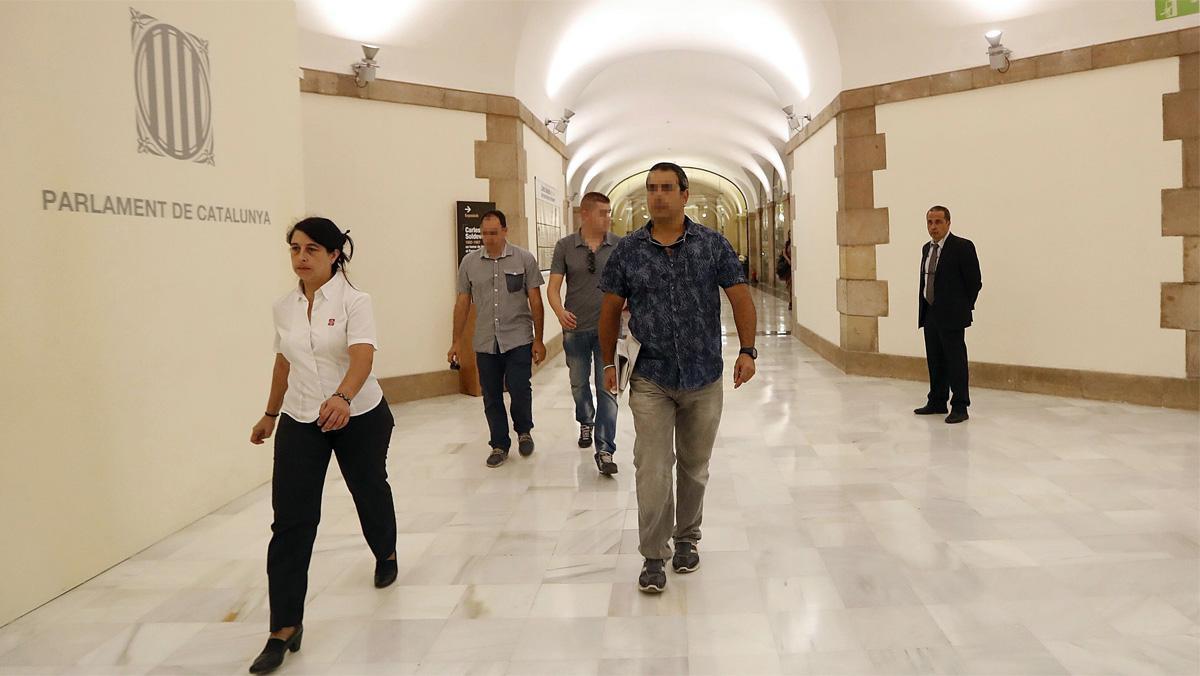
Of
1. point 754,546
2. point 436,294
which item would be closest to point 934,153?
point 436,294

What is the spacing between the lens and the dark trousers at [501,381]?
230 inches

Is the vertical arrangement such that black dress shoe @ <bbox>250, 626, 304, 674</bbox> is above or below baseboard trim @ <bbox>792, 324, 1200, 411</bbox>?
below

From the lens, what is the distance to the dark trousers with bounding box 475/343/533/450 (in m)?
5.85

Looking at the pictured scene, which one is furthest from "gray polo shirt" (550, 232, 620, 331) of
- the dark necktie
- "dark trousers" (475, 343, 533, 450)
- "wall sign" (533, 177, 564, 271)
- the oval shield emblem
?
"wall sign" (533, 177, 564, 271)

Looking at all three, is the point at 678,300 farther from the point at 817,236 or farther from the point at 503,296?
the point at 817,236

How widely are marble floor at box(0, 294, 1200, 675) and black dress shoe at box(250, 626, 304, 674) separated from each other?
5 centimetres

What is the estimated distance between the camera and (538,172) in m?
11.3

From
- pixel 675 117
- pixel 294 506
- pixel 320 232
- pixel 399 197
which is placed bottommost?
pixel 294 506

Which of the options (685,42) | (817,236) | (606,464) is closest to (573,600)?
(606,464)

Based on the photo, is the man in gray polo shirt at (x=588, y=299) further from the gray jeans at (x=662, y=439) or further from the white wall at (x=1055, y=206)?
the white wall at (x=1055, y=206)

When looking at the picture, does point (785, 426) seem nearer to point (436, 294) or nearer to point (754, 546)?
point (754, 546)

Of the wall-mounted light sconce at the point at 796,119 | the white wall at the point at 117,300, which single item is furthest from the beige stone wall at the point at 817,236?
the white wall at the point at 117,300

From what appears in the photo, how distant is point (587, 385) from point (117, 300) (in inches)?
113

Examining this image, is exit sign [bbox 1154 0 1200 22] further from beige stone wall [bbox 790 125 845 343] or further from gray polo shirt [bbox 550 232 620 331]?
gray polo shirt [bbox 550 232 620 331]
